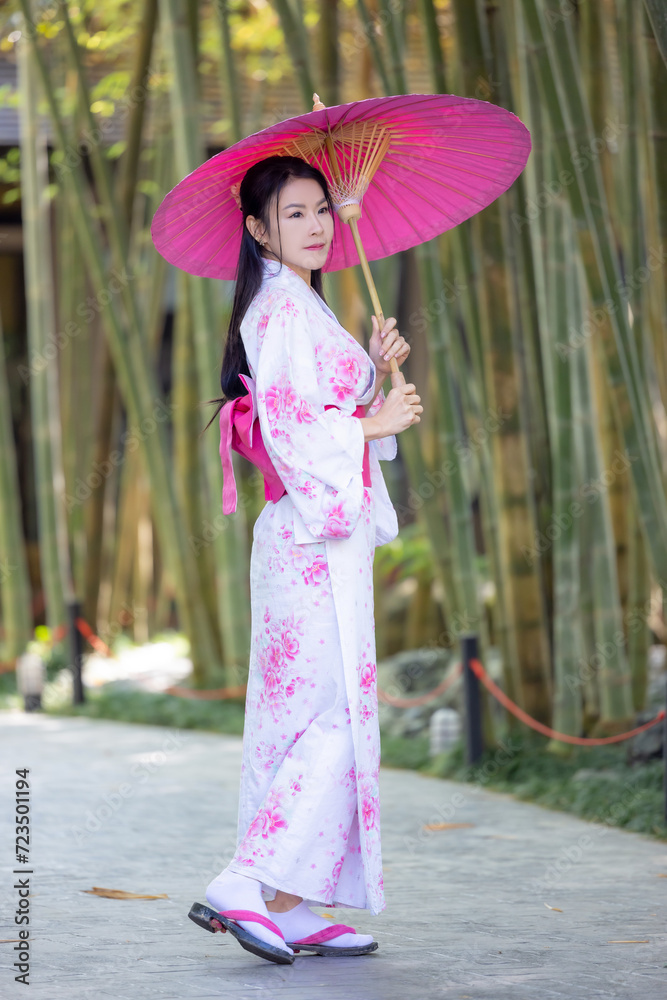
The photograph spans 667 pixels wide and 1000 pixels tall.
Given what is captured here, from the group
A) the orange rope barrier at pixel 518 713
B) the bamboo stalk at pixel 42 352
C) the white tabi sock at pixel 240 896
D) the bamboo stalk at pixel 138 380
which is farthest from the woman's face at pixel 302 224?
the bamboo stalk at pixel 42 352

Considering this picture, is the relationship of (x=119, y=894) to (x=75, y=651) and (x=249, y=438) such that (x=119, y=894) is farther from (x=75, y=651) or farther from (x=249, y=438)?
(x=75, y=651)

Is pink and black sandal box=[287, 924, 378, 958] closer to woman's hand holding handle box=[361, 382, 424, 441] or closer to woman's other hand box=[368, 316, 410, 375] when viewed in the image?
woman's hand holding handle box=[361, 382, 424, 441]

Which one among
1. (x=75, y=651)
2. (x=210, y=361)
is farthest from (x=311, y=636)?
(x=75, y=651)

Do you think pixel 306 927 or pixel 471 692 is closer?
pixel 306 927

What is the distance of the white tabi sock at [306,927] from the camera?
2.27 metres

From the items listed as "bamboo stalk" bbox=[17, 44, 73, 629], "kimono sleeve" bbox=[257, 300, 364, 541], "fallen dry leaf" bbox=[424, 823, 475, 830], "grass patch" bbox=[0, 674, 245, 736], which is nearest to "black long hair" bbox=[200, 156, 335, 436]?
"kimono sleeve" bbox=[257, 300, 364, 541]

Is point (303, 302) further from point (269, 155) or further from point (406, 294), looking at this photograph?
point (406, 294)

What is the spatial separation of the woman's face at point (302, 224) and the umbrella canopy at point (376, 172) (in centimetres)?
6

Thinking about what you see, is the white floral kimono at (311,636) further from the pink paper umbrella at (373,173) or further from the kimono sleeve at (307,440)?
the pink paper umbrella at (373,173)

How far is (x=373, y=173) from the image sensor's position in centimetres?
239

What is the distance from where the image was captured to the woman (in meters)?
2.20

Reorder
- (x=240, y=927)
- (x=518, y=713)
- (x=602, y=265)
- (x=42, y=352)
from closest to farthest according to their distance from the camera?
(x=240, y=927)
(x=602, y=265)
(x=518, y=713)
(x=42, y=352)

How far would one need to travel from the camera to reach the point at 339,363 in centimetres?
229

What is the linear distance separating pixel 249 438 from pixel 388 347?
0.97ft
